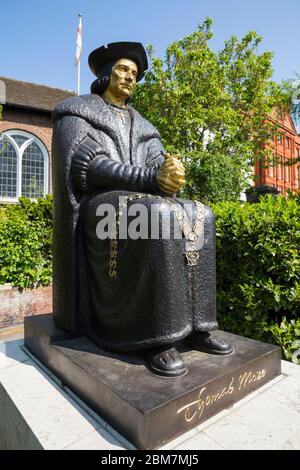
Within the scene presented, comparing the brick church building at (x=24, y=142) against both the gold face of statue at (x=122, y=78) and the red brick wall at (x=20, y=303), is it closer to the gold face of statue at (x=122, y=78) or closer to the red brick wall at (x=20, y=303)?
the red brick wall at (x=20, y=303)

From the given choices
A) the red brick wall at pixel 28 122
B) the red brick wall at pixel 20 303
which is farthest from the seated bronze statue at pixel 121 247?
the red brick wall at pixel 28 122

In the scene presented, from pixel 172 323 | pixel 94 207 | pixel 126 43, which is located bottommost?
pixel 172 323

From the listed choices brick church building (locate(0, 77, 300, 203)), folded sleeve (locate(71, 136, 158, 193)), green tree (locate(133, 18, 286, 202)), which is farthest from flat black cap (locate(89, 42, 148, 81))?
brick church building (locate(0, 77, 300, 203))

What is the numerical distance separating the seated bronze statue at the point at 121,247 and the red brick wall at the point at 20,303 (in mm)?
3413

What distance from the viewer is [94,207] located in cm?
221

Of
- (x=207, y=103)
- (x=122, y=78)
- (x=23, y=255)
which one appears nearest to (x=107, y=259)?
(x=122, y=78)

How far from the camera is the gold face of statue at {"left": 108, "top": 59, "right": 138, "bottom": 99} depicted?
2537 mm

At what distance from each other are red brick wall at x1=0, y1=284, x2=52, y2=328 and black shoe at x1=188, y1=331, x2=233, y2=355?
4.17m

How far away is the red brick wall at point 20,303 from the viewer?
5367 millimetres

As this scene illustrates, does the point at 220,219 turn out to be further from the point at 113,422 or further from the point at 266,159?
the point at 266,159

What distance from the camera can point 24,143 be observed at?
16.1m

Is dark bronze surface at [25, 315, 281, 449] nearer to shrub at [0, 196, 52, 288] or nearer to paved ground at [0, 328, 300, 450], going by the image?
paved ground at [0, 328, 300, 450]
